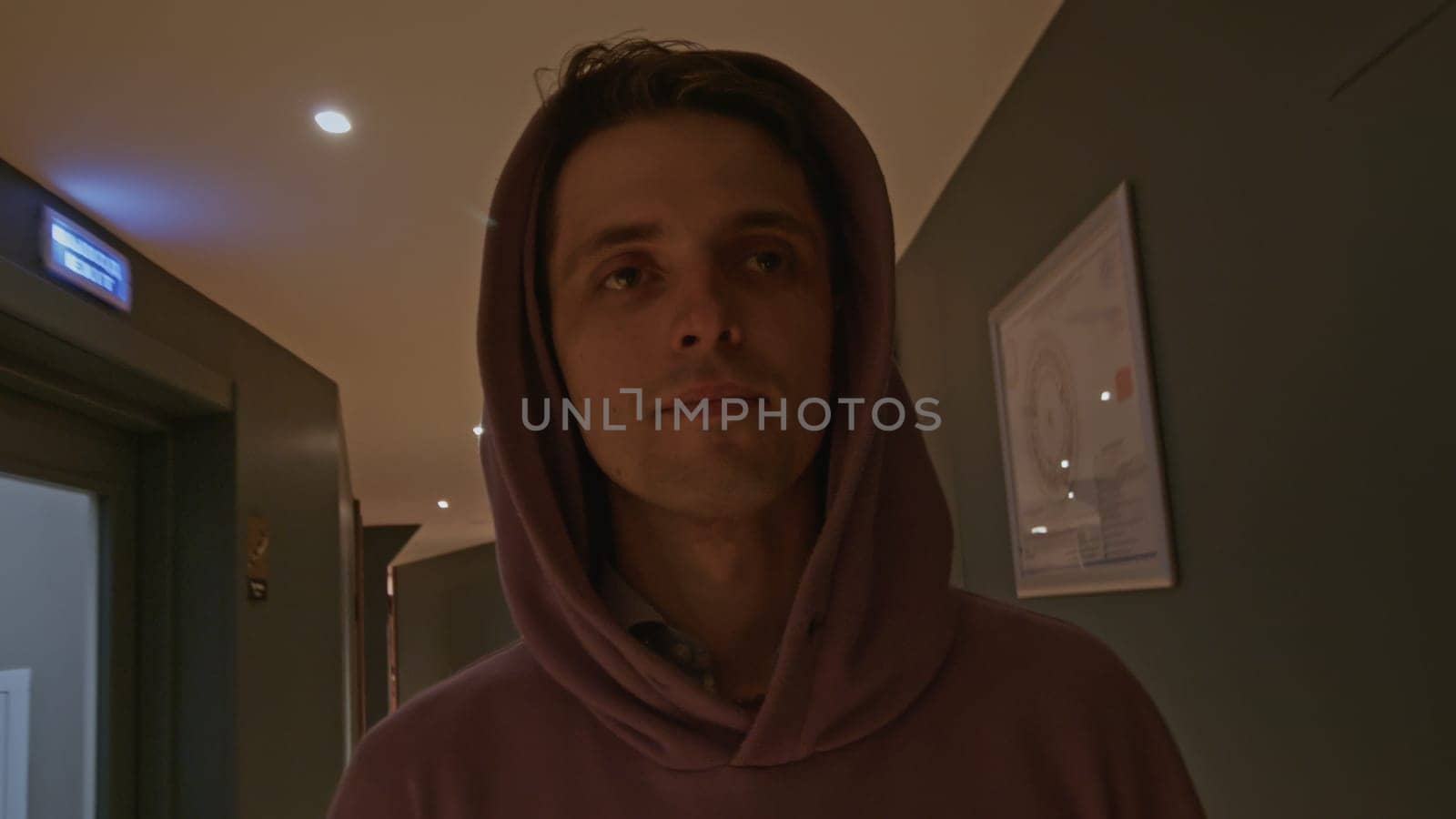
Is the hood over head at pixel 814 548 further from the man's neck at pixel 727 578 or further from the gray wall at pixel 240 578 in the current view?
the gray wall at pixel 240 578

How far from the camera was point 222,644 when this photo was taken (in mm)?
3146

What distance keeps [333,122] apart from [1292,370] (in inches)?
72.7

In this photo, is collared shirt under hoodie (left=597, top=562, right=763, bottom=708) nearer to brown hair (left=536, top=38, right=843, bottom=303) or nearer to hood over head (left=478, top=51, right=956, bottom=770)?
hood over head (left=478, top=51, right=956, bottom=770)

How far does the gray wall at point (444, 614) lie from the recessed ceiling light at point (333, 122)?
10257 mm

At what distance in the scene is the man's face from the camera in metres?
0.71

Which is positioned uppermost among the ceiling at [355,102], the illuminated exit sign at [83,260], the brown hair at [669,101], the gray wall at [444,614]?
the ceiling at [355,102]

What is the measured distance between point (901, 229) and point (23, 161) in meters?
2.16

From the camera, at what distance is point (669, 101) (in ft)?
2.65

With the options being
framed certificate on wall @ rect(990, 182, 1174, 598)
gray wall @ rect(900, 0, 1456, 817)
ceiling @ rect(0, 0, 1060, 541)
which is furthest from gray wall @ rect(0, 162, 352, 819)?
gray wall @ rect(900, 0, 1456, 817)

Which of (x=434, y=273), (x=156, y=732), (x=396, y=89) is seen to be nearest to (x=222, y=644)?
(x=156, y=732)

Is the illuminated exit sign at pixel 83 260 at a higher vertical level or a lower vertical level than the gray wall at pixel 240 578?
higher

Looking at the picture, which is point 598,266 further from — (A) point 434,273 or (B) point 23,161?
(A) point 434,273

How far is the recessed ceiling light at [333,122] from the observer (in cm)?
223

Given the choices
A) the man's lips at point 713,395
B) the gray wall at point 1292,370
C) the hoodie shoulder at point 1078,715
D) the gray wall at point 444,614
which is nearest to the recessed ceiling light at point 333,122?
the gray wall at point 1292,370
